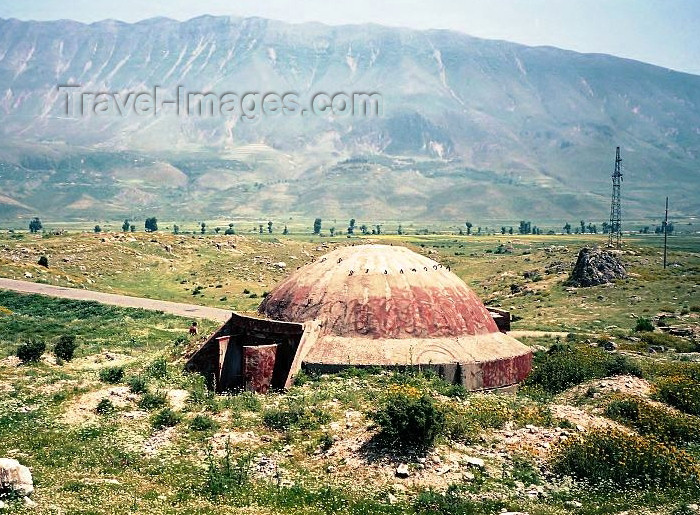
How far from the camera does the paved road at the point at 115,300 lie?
57.6 m

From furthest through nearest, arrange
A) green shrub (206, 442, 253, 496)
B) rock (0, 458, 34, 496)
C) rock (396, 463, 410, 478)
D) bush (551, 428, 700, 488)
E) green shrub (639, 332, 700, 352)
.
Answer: green shrub (639, 332, 700, 352), rock (396, 463, 410, 478), bush (551, 428, 700, 488), green shrub (206, 442, 253, 496), rock (0, 458, 34, 496)

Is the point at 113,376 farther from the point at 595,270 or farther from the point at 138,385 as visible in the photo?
the point at 595,270

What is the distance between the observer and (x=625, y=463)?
18.9 metres

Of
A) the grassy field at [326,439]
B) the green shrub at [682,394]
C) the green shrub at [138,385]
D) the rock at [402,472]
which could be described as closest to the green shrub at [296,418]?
the grassy field at [326,439]

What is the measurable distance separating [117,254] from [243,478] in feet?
239

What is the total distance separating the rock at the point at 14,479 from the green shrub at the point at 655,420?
1635 cm

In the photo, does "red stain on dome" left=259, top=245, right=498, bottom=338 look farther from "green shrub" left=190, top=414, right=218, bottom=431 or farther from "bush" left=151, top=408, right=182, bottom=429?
"bush" left=151, top=408, right=182, bottom=429

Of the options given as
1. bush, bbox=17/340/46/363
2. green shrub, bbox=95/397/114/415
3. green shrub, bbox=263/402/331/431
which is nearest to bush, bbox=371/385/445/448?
green shrub, bbox=263/402/331/431

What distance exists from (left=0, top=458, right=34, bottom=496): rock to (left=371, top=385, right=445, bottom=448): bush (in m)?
8.78

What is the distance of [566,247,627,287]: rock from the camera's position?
76125 mm

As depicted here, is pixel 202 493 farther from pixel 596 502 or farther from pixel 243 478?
pixel 596 502

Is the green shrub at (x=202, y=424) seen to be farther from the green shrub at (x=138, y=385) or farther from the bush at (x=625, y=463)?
the bush at (x=625, y=463)

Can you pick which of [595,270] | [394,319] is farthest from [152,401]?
[595,270]

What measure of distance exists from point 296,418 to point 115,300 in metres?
43.0
